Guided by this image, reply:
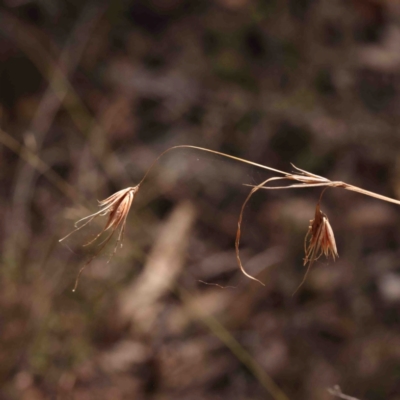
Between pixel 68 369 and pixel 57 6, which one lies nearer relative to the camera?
pixel 68 369

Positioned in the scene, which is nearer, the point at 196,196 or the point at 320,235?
the point at 320,235

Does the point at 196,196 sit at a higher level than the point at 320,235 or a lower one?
lower

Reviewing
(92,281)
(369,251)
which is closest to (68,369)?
(92,281)

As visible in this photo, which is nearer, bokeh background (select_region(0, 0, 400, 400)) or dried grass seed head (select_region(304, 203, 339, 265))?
dried grass seed head (select_region(304, 203, 339, 265))

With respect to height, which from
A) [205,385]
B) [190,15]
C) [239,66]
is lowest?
[205,385]

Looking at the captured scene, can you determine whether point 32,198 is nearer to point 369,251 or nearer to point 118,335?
point 118,335

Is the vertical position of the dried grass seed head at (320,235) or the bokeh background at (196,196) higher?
the dried grass seed head at (320,235)

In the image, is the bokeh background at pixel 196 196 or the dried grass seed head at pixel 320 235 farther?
the bokeh background at pixel 196 196

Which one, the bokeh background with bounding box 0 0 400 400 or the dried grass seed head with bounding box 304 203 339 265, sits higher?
the dried grass seed head with bounding box 304 203 339 265
